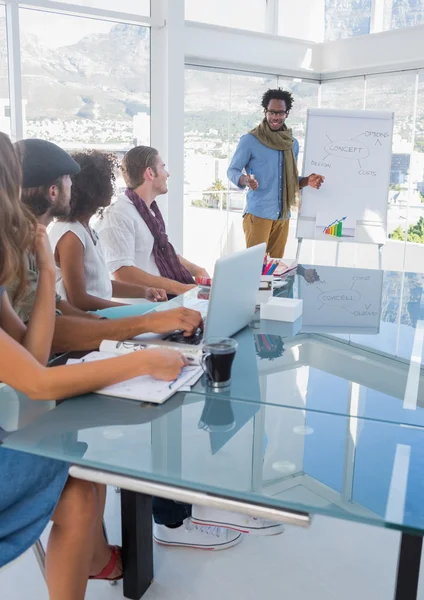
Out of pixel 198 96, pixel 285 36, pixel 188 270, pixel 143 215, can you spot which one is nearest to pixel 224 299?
pixel 143 215

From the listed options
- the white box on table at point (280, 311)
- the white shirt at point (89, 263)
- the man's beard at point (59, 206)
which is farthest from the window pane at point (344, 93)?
the man's beard at point (59, 206)

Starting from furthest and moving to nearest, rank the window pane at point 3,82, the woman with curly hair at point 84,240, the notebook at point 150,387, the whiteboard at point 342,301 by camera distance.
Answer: the window pane at point 3,82 → the woman with curly hair at point 84,240 → the whiteboard at point 342,301 → the notebook at point 150,387

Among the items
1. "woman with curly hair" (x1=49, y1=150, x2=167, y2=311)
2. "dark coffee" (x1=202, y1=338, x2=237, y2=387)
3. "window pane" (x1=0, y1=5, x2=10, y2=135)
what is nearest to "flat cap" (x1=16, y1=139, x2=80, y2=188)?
"woman with curly hair" (x1=49, y1=150, x2=167, y2=311)

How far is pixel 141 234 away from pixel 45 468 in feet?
6.05

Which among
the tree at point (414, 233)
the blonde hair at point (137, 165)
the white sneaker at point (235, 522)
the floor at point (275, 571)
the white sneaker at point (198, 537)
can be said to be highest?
the blonde hair at point (137, 165)

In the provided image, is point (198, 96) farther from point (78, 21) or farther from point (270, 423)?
point (270, 423)

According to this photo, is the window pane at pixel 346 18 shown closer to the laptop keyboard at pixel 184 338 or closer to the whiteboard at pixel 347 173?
the whiteboard at pixel 347 173

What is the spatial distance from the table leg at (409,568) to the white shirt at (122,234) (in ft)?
6.46

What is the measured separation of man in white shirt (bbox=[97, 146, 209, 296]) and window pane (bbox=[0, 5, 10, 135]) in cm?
166

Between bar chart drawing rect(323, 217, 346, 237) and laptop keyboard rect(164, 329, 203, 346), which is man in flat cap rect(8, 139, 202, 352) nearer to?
laptop keyboard rect(164, 329, 203, 346)

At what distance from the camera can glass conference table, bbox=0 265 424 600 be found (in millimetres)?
963

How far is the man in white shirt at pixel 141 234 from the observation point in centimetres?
289

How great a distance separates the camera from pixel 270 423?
1201 mm

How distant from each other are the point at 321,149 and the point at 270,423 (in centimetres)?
362
